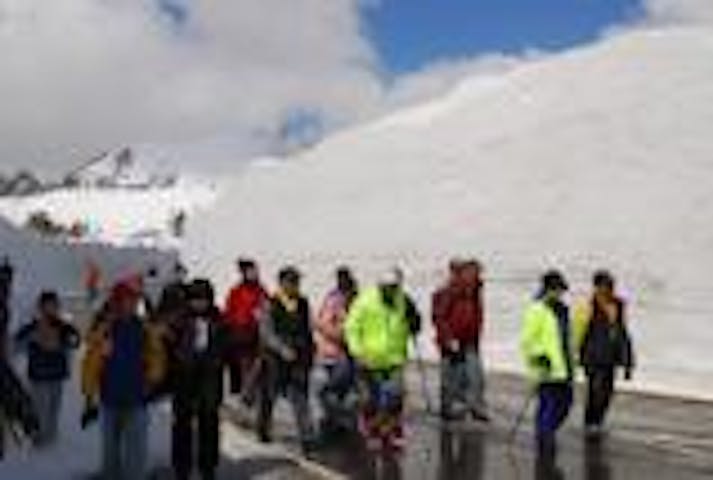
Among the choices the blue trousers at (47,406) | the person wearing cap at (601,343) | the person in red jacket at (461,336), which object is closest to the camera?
the blue trousers at (47,406)

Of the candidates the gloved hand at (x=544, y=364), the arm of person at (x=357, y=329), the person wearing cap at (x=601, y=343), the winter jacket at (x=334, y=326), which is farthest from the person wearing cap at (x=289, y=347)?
the person wearing cap at (x=601, y=343)

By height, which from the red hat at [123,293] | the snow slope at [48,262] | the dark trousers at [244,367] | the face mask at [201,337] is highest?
the snow slope at [48,262]

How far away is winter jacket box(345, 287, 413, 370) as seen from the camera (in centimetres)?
2041

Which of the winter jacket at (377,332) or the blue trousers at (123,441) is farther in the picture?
the winter jacket at (377,332)

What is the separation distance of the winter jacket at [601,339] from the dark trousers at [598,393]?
80mm

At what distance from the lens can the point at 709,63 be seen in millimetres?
53094

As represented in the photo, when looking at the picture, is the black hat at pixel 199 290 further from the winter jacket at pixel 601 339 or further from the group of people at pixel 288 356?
the winter jacket at pixel 601 339

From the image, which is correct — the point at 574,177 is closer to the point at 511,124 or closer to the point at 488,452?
the point at 511,124

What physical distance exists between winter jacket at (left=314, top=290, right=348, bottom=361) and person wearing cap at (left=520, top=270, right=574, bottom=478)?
6.35ft

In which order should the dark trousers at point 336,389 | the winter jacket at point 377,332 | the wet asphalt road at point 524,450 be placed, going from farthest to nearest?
the dark trousers at point 336,389 → the winter jacket at point 377,332 → the wet asphalt road at point 524,450

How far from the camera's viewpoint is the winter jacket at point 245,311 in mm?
21891

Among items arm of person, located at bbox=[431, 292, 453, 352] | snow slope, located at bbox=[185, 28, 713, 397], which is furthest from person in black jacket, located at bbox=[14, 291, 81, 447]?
snow slope, located at bbox=[185, 28, 713, 397]

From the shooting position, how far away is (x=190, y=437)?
57.4ft

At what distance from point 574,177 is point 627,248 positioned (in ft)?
18.5
